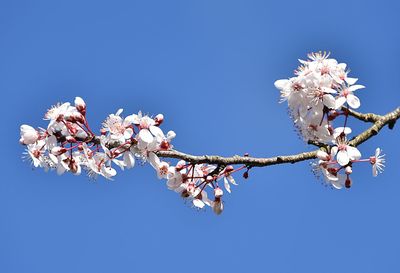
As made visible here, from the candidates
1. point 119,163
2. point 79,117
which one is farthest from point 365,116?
point 79,117

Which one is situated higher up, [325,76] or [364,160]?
[325,76]

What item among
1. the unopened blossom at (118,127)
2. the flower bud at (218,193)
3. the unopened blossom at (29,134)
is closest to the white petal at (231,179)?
the flower bud at (218,193)

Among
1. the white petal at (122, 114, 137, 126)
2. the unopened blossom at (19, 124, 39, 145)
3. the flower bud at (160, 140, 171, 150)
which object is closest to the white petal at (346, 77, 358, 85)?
the flower bud at (160, 140, 171, 150)

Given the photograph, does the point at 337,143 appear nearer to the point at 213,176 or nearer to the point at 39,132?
the point at 213,176

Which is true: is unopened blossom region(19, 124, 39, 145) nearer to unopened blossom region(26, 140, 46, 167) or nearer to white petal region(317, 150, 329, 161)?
unopened blossom region(26, 140, 46, 167)

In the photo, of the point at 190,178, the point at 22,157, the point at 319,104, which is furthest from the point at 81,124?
the point at 319,104

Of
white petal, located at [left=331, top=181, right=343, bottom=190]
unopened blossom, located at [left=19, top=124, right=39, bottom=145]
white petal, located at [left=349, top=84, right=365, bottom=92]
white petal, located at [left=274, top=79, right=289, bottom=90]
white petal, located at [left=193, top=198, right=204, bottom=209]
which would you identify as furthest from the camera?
white petal, located at [left=193, top=198, right=204, bottom=209]
